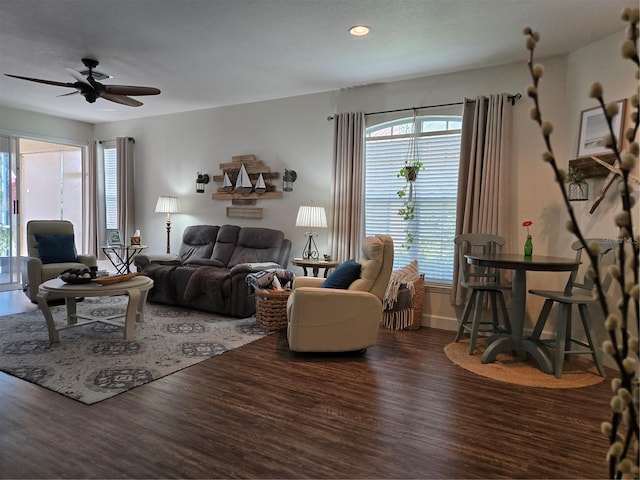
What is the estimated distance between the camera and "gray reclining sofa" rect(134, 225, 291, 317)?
14.5 ft

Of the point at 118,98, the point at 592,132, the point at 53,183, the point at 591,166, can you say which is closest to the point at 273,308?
the point at 118,98

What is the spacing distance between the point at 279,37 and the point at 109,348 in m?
2.91

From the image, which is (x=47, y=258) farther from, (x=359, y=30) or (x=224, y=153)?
(x=359, y=30)

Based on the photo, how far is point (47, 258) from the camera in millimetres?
4961

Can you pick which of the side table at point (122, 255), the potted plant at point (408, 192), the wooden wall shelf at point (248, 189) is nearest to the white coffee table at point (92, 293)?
the wooden wall shelf at point (248, 189)

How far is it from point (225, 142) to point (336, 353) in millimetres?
3669

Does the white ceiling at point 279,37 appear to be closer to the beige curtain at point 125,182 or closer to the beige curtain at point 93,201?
the beige curtain at point 125,182

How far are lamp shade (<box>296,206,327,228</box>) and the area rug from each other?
1.23 m

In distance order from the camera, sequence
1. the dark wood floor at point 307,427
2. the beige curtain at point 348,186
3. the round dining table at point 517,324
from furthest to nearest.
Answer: the beige curtain at point 348,186 < the round dining table at point 517,324 < the dark wood floor at point 307,427

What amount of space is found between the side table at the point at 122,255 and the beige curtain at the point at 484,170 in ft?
14.7

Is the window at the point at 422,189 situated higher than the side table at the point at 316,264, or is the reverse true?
the window at the point at 422,189

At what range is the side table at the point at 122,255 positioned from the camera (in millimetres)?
6045

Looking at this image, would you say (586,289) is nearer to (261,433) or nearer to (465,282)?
(465,282)

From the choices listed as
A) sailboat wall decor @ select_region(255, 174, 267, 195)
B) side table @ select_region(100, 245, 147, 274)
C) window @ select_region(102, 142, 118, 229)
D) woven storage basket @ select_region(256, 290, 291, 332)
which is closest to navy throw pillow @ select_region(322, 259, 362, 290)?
woven storage basket @ select_region(256, 290, 291, 332)
